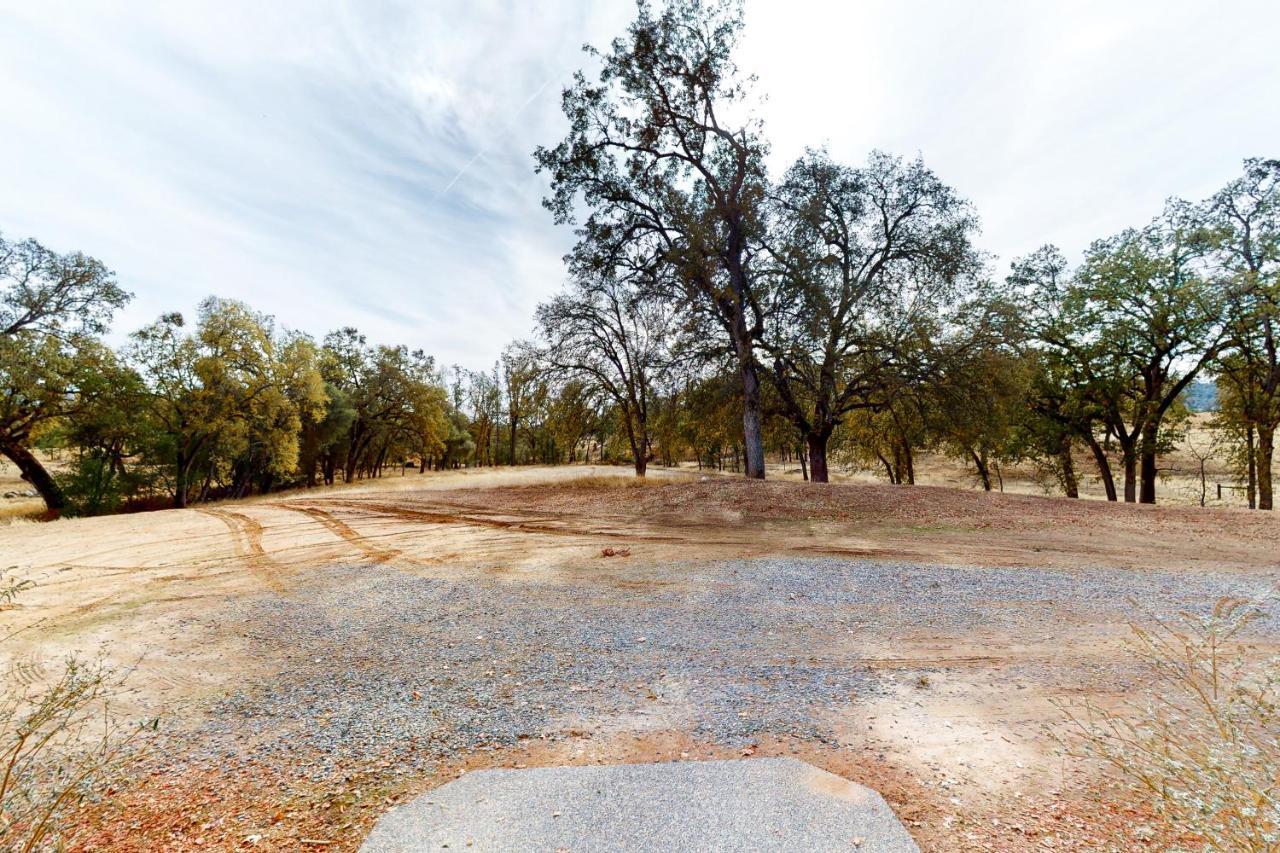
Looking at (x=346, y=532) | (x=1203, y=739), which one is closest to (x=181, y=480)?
(x=346, y=532)

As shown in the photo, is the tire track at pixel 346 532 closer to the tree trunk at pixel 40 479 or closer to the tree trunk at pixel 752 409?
the tree trunk at pixel 752 409

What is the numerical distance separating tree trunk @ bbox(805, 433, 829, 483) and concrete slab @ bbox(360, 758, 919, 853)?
47.7ft

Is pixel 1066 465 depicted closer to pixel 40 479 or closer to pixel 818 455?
pixel 818 455

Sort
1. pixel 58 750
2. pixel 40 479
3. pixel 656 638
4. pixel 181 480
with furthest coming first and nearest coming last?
pixel 181 480
pixel 40 479
pixel 656 638
pixel 58 750

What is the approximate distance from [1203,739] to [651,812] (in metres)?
3.19

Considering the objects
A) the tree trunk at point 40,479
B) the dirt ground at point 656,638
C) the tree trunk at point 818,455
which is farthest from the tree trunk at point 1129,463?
the tree trunk at point 40,479

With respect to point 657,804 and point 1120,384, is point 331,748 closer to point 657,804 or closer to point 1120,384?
point 657,804

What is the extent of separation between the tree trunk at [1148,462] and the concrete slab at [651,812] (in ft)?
71.3

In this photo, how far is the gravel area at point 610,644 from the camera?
3109 mm

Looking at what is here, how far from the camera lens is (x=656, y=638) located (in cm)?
446

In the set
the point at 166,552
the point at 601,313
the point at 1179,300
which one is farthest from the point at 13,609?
the point at 1179,300

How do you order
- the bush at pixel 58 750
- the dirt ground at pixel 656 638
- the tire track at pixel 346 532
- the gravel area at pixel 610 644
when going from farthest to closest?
the tire track at pixel 346 532 → the gravel area at pixel 610 644 → the dirt ground at pixel 656 638 → the bush at pixel 58 750

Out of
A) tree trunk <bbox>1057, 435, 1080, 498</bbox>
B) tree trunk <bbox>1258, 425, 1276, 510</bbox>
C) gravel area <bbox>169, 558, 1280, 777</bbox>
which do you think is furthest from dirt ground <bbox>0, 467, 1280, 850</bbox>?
tree trunk <bbox>1057, 435, 1080, 498</bbox>

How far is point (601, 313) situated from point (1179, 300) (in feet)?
62.3
